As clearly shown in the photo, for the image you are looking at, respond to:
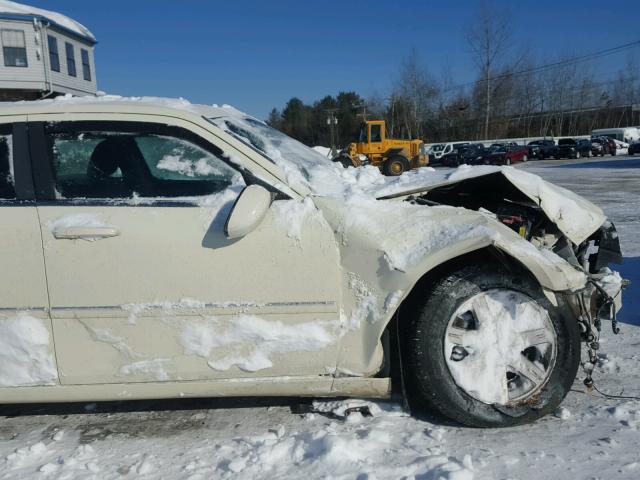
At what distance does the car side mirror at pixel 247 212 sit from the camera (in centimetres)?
238

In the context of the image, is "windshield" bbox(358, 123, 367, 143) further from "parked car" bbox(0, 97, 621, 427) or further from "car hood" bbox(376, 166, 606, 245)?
"parked car" bbox(0, 97, 621, 427)

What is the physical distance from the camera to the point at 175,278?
2.48 m

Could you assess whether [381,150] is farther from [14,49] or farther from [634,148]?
[634,148]

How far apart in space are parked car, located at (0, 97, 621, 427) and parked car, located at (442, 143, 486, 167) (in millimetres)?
35706

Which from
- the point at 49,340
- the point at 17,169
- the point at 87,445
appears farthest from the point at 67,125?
the point at 87,445

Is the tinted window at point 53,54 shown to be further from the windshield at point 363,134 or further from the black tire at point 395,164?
the black tire at point 395,164

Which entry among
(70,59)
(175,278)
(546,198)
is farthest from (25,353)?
(70,59)

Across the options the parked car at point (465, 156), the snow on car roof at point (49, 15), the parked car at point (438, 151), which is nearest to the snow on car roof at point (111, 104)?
the snow on car roof at point (49, 15)

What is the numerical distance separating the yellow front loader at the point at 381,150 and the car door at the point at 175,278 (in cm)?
2477

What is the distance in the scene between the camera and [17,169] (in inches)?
101

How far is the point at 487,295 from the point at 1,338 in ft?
7.25

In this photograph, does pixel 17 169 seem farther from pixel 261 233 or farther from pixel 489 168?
pixel 489 168

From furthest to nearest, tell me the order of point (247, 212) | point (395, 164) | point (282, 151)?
point (395, 164)
point (282, 151)
point (247, 212)

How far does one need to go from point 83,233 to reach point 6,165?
0.53 metres
